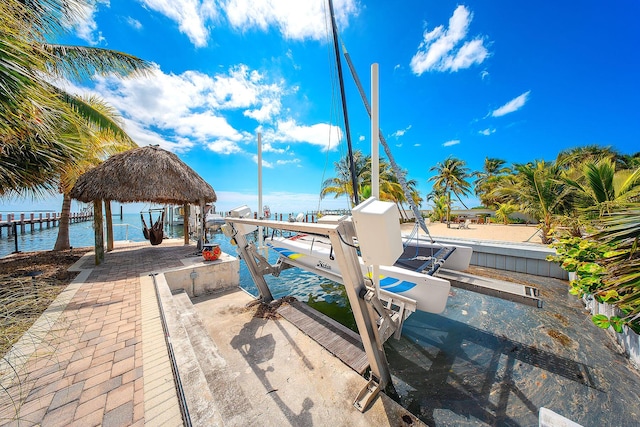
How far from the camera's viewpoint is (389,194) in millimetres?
14766

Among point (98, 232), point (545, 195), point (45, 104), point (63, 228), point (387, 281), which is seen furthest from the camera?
point (63, 228)

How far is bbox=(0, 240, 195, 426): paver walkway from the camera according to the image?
1.61m

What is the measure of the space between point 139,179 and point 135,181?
11cm

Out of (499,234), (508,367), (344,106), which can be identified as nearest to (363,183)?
(499,234)

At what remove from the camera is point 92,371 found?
204cm

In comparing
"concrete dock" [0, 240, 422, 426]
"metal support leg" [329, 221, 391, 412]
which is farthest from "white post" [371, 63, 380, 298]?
"concrete dock" [0, 240, 422, 426]

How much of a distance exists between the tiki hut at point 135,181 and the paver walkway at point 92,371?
10.9 feet

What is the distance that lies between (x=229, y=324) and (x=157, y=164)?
Answer: 17.9 feet

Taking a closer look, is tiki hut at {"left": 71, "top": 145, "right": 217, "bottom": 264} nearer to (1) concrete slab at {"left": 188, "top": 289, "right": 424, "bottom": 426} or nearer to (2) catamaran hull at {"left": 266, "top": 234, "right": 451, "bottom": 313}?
(1) concrete slab at {"left": 188, "top": 289, "right": 424, "bottom": 426}

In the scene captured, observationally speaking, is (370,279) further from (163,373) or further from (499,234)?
(499,234)

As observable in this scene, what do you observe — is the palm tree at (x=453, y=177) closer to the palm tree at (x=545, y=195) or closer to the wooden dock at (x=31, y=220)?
the palm tree at (x=545, y=195)

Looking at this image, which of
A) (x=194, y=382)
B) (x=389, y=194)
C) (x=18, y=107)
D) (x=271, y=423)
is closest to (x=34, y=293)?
(x=194, y=382)

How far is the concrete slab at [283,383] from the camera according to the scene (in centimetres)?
191

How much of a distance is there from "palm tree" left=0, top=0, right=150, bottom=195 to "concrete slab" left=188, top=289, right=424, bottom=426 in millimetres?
3182
